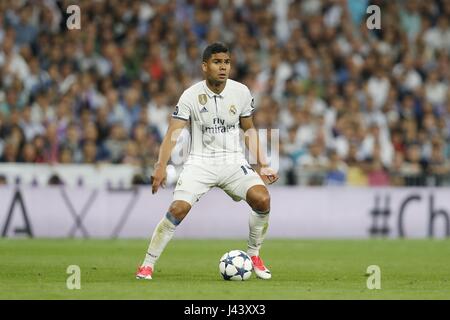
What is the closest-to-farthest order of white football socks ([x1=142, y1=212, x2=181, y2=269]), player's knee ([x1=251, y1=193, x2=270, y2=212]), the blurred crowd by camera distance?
white football socks ([x1=142, y1=212, x2=181, y2=269]), player's knee ([x1=251, y1=193, x2=270, y2=212]), the blurred crowd

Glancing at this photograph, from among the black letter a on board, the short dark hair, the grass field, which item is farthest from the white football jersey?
the black letter a on board

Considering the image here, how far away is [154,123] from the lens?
21844 mm

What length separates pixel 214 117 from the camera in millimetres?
11992

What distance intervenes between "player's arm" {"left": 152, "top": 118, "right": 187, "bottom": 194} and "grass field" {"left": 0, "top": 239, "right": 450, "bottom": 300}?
1.04 meters

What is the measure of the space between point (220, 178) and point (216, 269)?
1.85 m

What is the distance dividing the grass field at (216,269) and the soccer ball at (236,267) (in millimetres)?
109

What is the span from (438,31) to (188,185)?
15.5 metres

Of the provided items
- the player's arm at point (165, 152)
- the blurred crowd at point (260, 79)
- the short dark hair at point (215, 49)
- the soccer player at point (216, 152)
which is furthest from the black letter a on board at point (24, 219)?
the short dark hair at point (215, 49)

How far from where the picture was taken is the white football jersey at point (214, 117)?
1199 cm

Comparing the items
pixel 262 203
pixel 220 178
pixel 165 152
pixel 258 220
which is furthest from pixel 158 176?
pixel 258 220

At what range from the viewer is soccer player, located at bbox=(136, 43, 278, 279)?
11.7 meters

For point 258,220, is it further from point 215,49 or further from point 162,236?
point 215,49

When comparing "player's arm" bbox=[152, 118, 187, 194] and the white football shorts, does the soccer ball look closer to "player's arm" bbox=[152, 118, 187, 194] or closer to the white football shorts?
the white football shorts
